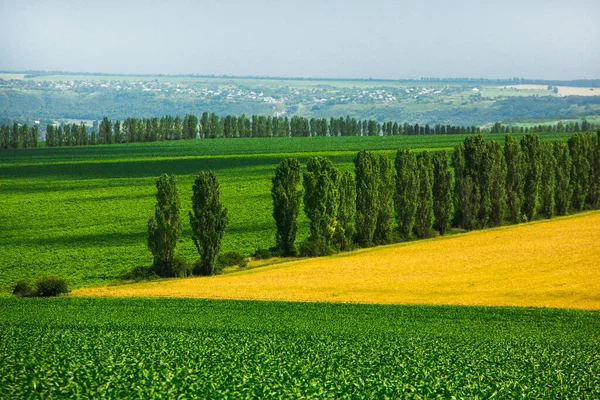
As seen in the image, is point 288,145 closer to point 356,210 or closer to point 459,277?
point 356,210

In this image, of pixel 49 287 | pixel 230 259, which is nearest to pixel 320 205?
pixel 230 259

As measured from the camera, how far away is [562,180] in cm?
8912

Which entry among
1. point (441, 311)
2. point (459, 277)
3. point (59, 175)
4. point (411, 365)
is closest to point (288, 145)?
point (59, 175)

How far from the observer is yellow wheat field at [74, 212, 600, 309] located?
46.4 metres

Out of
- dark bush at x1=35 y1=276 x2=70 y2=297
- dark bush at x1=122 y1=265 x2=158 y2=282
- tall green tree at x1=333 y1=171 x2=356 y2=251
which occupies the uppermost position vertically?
tall green tree at x1=333 y1=171 x2=356 y2=251

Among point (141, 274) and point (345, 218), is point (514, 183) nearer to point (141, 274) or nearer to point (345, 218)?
point (345, 218)

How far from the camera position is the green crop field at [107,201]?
61281mm

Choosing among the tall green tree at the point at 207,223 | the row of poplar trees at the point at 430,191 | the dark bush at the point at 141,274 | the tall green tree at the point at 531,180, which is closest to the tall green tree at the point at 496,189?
the row of poplar trees at the point at 430,191

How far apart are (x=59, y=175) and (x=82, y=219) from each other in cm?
4552

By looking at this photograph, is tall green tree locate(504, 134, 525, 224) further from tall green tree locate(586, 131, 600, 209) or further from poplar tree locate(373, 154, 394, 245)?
poplar tree locate(373, 154, 394, 245)

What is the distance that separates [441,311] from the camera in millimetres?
40562

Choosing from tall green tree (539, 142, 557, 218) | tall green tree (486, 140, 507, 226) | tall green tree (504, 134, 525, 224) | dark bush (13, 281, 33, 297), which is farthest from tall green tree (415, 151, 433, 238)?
dark bush (13, 281, 33, 297)

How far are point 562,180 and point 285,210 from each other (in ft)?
135

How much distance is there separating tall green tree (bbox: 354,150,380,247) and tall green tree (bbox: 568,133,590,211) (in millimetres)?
33444
